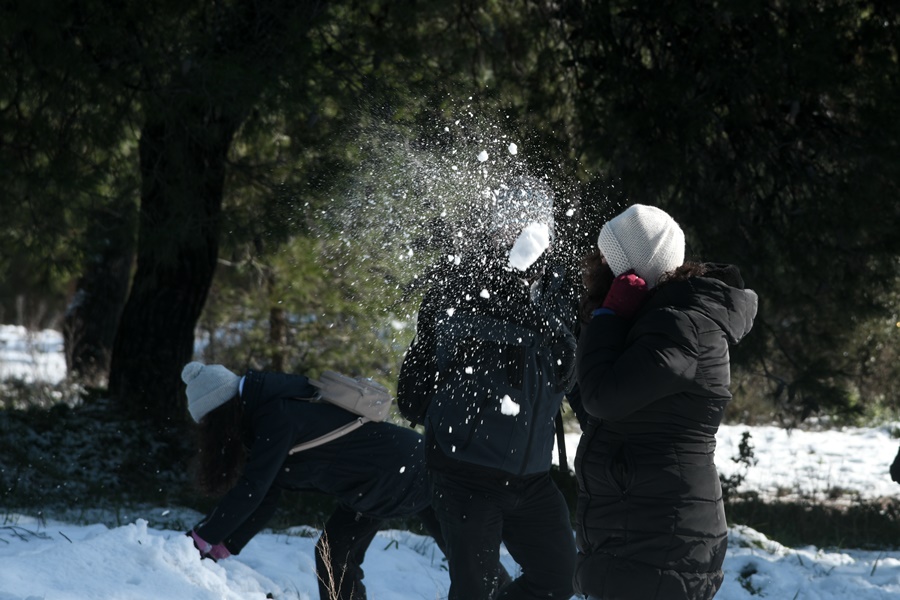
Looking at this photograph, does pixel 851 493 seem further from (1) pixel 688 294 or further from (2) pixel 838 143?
(1) pixel 688 294

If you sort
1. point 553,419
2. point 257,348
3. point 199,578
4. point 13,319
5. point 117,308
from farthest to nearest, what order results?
1. point 13,319
2. point 117,308
3. point 257,348
4. point 199,578
5. point 553,419

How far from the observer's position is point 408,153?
746 cm

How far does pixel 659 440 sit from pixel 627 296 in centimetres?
39

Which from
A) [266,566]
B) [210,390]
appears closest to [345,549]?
[210,390]

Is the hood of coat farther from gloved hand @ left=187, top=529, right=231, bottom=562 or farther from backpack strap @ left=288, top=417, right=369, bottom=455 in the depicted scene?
gloved hand @ left=187, top=529, right=231, bottom=562

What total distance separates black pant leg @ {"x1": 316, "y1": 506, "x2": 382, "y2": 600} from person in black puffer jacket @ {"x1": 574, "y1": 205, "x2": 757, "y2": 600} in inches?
59.9

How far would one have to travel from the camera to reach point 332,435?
4.30m

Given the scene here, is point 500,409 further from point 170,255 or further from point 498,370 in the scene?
point 170,255

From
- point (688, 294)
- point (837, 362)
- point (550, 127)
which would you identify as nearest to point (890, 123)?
point (550, 127)

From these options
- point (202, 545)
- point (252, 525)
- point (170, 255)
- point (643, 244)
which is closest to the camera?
point (643, 244)

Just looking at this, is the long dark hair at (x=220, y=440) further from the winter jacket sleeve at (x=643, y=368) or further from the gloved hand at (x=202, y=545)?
the winter jacket sleeve at (x=643, y=368)

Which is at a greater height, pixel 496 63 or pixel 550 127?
pixel 496 63

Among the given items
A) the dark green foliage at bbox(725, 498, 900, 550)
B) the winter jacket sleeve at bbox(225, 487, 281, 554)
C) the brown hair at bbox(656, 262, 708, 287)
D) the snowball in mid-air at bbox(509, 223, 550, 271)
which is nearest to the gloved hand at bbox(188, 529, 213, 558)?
the winter jacket sleeve at bbox(225, 487, 281, 554)

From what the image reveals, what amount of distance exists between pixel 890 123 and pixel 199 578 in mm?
5217
